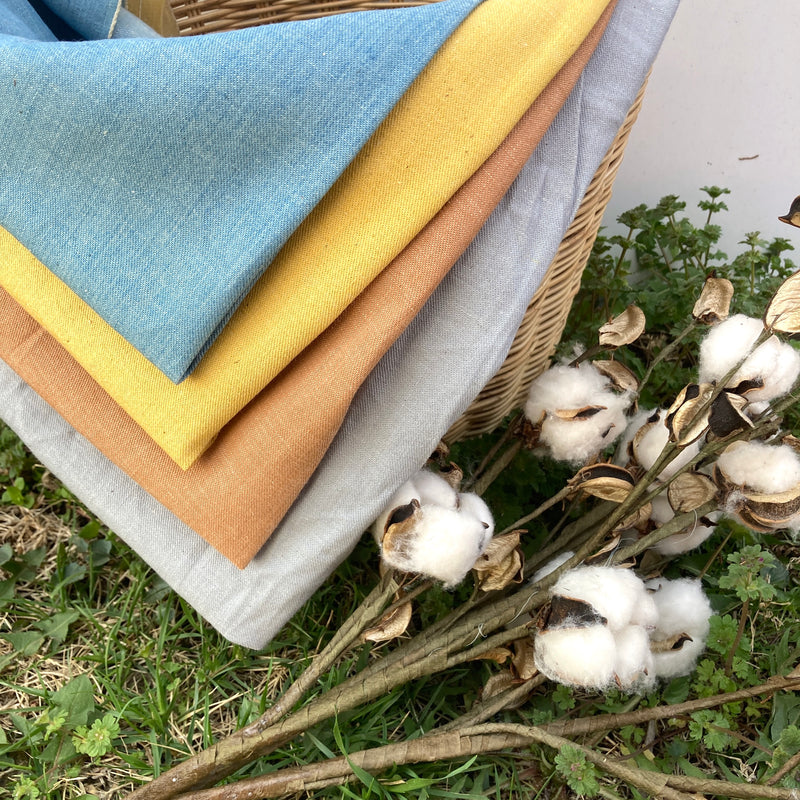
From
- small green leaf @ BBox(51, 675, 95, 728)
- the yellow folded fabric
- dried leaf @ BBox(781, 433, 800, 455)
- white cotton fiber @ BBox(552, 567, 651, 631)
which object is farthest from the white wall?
small green leaf @ BBox(51, 675, 95, 728)

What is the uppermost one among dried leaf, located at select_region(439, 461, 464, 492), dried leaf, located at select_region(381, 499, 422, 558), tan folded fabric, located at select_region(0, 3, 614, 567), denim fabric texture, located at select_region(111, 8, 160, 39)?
denim fabric texture, located at select_region(111, 8, 160, 39)

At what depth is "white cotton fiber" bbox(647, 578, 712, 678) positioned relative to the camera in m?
0.71

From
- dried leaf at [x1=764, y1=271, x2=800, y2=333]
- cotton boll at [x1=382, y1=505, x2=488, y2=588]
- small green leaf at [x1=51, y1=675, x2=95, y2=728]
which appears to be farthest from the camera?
small green leaf at [x1=51, y1=675, x2=95, y2=728]

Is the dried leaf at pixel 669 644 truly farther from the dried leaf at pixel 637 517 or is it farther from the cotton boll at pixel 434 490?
the cotton boll at pixel 434 490

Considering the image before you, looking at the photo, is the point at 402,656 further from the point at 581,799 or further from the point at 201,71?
the point at 201,71

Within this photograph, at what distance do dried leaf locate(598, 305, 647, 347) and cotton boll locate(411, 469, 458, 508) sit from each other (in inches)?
7.0

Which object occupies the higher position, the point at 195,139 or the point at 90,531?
the point at 195,139

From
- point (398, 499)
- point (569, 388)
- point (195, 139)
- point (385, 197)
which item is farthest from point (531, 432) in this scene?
point (195, 139)

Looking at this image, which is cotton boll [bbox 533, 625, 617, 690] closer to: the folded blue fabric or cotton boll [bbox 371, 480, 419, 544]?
cotton boll [bbox 371, 480, 419, 544]

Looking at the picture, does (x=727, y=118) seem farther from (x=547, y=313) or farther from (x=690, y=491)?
(x=690, y=491)

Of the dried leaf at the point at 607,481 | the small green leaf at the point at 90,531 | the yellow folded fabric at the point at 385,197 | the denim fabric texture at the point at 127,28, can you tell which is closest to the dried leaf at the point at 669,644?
the dried leaf at the point at 607,481

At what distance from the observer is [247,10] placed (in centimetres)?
95

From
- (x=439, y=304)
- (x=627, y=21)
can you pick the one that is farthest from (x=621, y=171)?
(x=439, y=304)

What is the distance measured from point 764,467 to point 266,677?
1.78 ft
